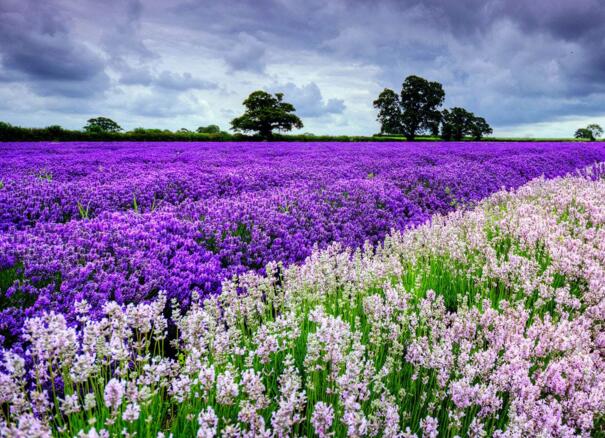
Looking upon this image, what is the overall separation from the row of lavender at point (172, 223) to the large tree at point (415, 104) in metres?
44.1

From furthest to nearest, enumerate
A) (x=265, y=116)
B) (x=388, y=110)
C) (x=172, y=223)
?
(x=388, y=110) → (x=265, y=116) → (x=172, y=223)

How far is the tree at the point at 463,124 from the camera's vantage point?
5466 centimetres

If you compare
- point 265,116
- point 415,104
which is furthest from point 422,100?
point 265,116

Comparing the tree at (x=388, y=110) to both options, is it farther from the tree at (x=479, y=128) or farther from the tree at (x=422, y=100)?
the tree at (x=479, y=128)

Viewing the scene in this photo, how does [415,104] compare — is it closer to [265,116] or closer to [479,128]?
[479,128]

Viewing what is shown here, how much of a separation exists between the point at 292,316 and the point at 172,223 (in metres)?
3.02

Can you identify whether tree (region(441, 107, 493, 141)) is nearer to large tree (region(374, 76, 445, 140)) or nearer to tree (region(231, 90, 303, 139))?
large tree (region(374, 76, 445, 140))

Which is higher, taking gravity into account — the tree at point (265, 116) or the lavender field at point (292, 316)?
the tree at point (265, 116)

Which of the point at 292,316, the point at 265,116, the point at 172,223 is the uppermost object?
the point at 265,116

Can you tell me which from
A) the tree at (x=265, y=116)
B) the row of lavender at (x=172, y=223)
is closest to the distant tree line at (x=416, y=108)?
the tree at (x=265, y=116)

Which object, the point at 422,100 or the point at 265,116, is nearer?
the point at 265,116

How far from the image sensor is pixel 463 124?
2199 inches

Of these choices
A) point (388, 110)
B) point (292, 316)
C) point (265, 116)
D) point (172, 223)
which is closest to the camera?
point (292, 316)

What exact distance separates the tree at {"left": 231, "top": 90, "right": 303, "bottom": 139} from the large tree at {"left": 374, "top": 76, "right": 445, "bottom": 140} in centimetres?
1336
